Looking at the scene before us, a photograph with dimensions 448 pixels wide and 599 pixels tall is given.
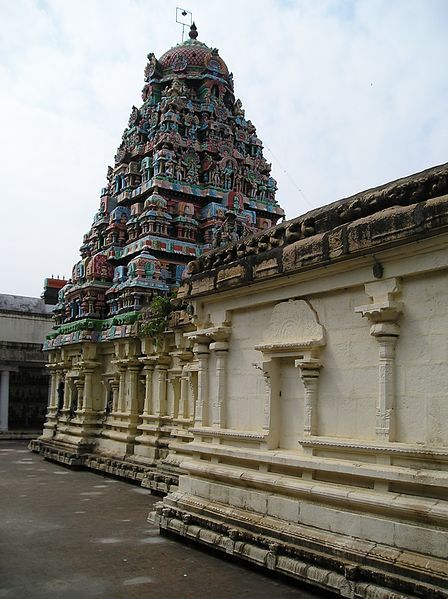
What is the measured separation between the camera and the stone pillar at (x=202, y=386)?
9953 millimetres

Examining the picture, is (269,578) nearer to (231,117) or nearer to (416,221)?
(416,221)

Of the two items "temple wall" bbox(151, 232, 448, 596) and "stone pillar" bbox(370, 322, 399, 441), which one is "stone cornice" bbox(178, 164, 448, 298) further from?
"stone pillar" bbox(370, 322, 399, 441)

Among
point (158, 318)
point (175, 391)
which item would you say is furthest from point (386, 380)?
point (158, 318)

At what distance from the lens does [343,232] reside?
736 cm

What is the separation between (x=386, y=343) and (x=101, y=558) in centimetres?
501

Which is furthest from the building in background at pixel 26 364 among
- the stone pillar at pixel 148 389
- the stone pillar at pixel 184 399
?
the stone pillar at pixel 184 399

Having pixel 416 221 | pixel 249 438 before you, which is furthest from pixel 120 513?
pixel 416 221

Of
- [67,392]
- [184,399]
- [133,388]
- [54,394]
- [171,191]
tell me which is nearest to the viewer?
[184,399]

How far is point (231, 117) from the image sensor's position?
1017 inches

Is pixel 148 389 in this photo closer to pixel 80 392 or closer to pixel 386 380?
pixel 80 392

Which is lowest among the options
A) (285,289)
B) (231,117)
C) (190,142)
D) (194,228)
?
(285,289)

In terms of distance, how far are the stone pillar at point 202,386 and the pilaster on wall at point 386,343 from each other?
359 cm

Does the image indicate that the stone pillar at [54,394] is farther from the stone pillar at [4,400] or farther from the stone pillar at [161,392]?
the stone pillar at [161,392]

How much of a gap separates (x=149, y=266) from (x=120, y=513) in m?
9.43
